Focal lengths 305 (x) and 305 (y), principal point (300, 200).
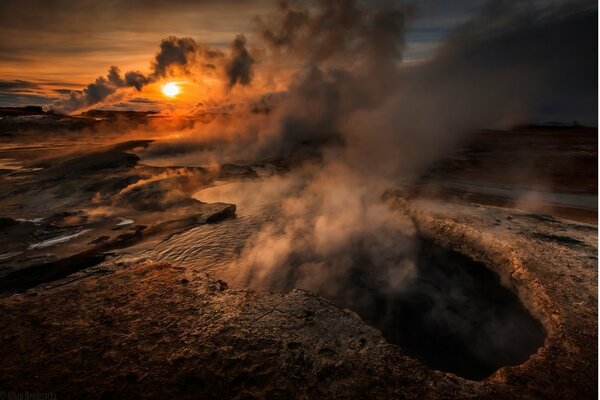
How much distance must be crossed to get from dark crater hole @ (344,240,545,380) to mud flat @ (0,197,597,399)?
0.31 meters

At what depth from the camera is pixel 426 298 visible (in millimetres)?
4082

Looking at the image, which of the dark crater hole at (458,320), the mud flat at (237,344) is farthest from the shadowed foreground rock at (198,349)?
the dark crater hole at (458,320)

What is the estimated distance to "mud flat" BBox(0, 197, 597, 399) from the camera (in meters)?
2.26

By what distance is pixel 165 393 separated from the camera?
2217mm

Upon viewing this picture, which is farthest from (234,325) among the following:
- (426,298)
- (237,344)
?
(426,298)

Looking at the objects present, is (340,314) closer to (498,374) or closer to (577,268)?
(498,374)

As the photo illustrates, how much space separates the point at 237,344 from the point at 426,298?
2.66 meters

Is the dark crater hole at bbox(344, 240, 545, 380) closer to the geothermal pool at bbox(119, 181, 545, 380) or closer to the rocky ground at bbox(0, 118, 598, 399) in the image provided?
the geothermal pool at bbox(119, 181, 545, 380)

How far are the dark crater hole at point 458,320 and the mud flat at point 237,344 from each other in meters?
0.31

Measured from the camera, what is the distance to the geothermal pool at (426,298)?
10.5ft

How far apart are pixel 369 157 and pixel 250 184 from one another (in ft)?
20.7

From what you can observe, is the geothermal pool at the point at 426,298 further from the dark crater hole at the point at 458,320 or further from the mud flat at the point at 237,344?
the mud flat at the point at 237,344

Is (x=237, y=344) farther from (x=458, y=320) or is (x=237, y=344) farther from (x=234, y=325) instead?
(x=458, y=320)

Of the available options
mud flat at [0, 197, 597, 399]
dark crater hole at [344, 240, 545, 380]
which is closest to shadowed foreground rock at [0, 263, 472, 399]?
mud flat at [0, 197, 597, 399]
